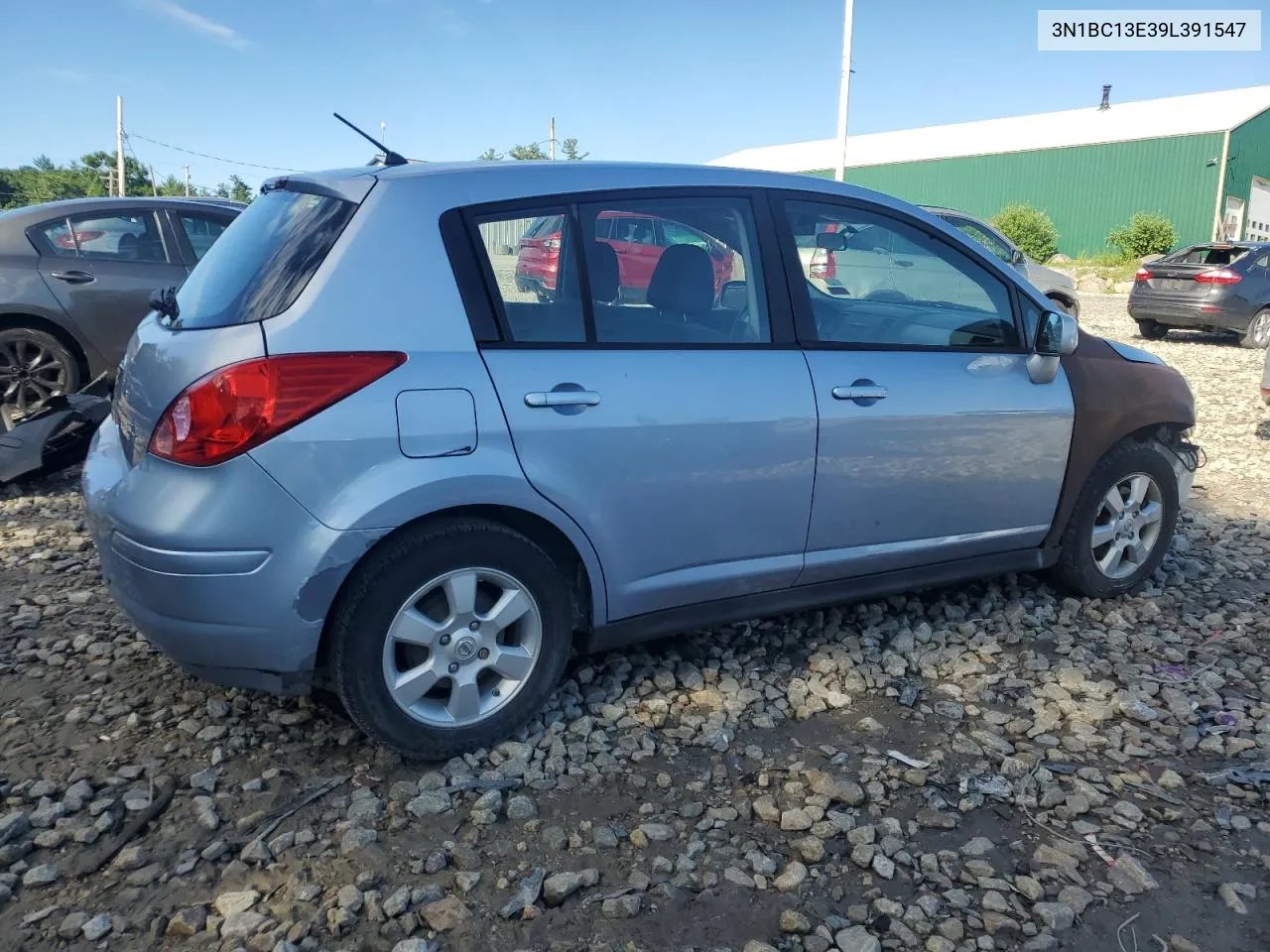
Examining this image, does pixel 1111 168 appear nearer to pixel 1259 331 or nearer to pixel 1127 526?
pixel 1259 331

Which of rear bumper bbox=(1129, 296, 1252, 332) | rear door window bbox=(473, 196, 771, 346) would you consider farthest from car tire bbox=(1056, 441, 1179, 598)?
rear bumper bbox=(1129, 296, 1252, 332)

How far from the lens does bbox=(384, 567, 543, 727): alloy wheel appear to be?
116 inches

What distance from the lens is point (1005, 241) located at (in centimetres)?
1277

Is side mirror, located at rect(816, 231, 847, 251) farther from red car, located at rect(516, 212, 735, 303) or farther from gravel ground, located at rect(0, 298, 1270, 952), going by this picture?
gravel ground, located at rect(0, 298, 1270, 952)

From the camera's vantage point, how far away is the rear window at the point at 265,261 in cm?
287

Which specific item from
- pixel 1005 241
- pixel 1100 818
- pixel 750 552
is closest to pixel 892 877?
pixel 1100 818

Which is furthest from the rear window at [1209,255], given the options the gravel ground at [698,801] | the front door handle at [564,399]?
the front door handle at [564,399]

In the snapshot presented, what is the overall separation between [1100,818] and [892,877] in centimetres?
72

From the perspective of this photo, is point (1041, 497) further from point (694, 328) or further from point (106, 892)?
point (106, 892)

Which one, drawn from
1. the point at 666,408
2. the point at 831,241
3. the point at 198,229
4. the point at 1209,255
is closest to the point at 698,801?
the point at 666,408

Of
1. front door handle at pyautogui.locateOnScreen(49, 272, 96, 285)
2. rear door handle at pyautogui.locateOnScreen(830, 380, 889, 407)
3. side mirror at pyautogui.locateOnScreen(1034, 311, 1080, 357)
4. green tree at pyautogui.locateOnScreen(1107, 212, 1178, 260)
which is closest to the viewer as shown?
rear door handle at pyautogui.locateOnScreen(830, 380, 889, 407)

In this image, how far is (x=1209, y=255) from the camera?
14.8 m

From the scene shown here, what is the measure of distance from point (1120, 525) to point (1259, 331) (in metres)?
11.9

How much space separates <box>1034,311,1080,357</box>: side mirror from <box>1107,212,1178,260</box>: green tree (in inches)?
1352
